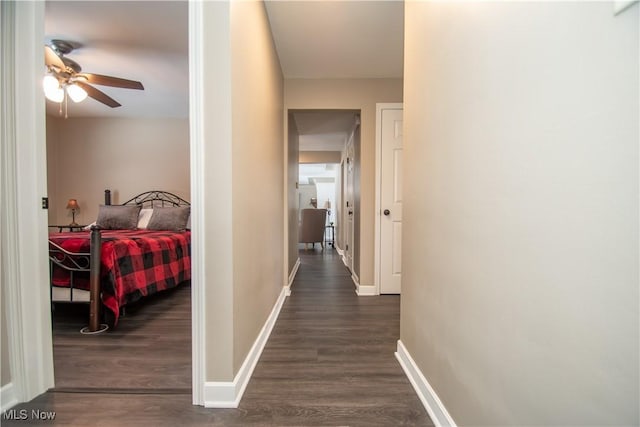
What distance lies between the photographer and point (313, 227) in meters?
6.50

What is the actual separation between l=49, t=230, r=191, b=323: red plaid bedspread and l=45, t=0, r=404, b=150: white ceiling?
1.82 meters

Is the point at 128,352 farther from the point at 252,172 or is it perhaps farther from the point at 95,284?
the point at 252,172

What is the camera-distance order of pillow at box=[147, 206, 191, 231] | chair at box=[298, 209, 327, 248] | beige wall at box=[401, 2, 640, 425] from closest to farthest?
beige wall at box=[401, 2, 640, 425]
pillow at box=[147, 206, 191, 231]
chair at box=[298, 209, 327, 248]

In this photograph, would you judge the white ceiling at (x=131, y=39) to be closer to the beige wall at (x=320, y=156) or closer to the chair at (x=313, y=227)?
the beige wall at (x=320, y=156)

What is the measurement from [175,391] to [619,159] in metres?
1.81

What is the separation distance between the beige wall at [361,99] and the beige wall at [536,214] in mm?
1860

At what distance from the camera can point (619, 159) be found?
0.50 m

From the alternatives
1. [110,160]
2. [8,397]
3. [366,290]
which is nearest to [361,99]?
[366,290]

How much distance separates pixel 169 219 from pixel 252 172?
2.64m

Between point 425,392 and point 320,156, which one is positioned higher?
point 320,156

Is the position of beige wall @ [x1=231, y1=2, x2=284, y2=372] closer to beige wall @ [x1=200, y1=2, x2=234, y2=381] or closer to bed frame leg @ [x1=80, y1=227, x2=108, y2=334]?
beige wall @ [x1=200, y1=2, x2=234, y2=381]

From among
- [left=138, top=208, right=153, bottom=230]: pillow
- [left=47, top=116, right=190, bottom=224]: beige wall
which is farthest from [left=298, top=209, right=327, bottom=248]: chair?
[left=138, top=208, right=153, bottom=230]: pillow

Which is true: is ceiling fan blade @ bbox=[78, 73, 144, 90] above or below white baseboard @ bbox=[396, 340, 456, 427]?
above

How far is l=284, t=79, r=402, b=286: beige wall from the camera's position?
10.0 ft
